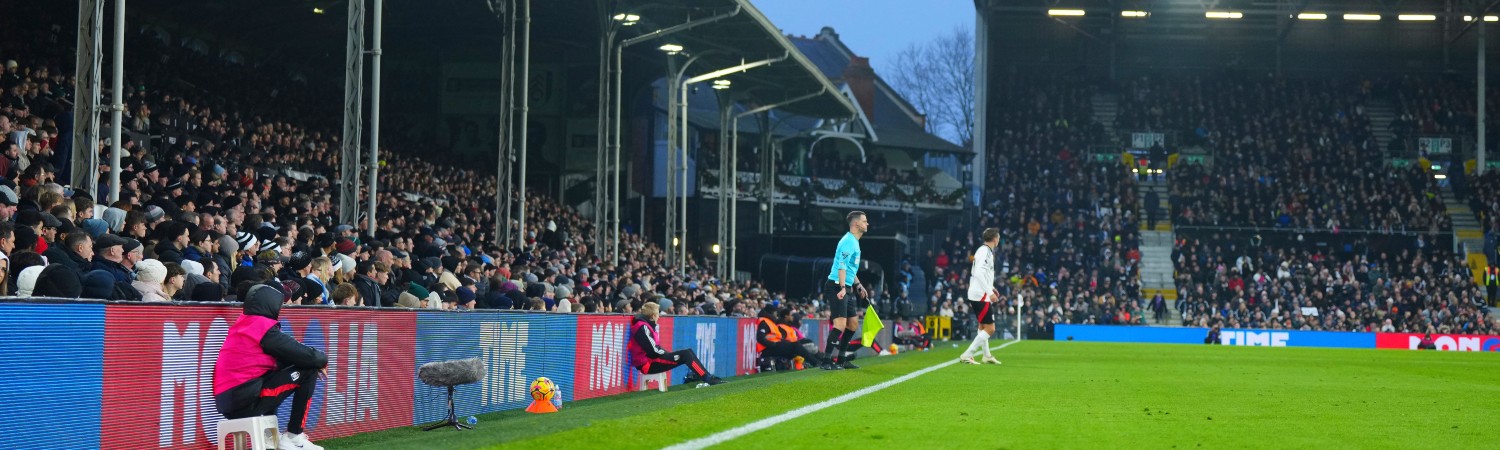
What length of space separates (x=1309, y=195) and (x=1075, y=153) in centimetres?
943

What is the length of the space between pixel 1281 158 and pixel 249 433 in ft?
202

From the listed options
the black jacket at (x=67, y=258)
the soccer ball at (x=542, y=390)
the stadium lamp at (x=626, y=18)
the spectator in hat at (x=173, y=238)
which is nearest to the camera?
the black jacket at (x=67, y=258)

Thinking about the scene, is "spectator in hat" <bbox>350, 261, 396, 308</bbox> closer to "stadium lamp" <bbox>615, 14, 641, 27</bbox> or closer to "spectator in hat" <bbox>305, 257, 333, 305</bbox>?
"spectator in hat" <bbox>305, 257, 333, 305</bbox>

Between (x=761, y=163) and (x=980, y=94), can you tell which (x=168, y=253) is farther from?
(x=980, y=94)

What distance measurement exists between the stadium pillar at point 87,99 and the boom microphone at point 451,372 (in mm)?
7595

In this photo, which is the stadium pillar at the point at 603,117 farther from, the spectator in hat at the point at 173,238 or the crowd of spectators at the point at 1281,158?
the crowd of spectators at the point at 1281,158

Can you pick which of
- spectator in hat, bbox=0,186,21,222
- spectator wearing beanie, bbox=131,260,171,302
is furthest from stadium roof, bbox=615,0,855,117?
spectator wearing beanie, bbox=131,260,171,302

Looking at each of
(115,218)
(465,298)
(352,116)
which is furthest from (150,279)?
(352,116)

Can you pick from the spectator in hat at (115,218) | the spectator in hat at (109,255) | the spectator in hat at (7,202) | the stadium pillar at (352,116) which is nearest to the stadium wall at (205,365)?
the spectator in hat at (109,255)

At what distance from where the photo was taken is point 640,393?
16281 mm

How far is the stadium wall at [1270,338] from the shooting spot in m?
48.9

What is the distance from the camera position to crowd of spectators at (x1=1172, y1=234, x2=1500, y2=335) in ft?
172

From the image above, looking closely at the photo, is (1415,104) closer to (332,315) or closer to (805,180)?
(805,180)

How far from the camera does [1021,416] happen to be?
34.3ft
